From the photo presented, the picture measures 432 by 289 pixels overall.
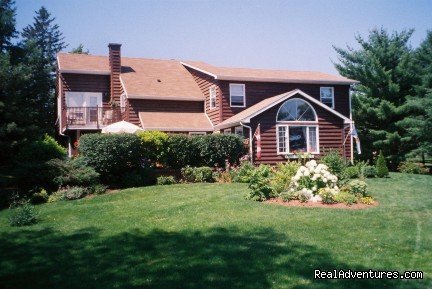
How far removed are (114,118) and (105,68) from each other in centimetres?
501

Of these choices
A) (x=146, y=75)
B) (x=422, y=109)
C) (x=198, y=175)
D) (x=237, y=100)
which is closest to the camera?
(x=198, y=175)

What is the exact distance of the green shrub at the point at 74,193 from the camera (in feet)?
46.3

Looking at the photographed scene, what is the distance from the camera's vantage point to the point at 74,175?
15008mm

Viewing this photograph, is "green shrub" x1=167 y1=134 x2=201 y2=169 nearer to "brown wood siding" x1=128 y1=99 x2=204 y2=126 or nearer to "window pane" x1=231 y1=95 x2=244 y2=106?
"brown wood siding" x1=128 y1=99 x2=204 y2=126

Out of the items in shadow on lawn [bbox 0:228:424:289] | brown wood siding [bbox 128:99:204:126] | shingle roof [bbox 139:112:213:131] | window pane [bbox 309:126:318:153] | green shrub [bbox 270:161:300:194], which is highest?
brown wood siding [bbox 128:99:204:126]

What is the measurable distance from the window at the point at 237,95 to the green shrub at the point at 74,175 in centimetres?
→ 1253

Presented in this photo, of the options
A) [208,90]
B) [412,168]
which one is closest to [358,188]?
[412,168]

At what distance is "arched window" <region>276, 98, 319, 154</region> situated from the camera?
2236 centimetres

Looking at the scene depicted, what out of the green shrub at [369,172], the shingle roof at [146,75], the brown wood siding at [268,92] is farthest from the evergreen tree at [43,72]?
the green shrub at [369,172]

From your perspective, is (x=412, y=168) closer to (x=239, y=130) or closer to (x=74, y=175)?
(x=239, y=130)

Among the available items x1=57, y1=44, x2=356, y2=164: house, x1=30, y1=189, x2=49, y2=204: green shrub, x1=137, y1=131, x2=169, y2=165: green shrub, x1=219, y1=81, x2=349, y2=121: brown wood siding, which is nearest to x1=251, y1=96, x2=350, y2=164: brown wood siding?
x1=57, y1=44, x2=356, y2=164: house

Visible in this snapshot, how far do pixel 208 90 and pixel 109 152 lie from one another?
12.4 metres

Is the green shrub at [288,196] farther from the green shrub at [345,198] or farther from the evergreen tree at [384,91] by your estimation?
the evergreen tree at [384,91]

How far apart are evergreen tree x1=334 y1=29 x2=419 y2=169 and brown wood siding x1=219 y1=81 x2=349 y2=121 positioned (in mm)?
3438
